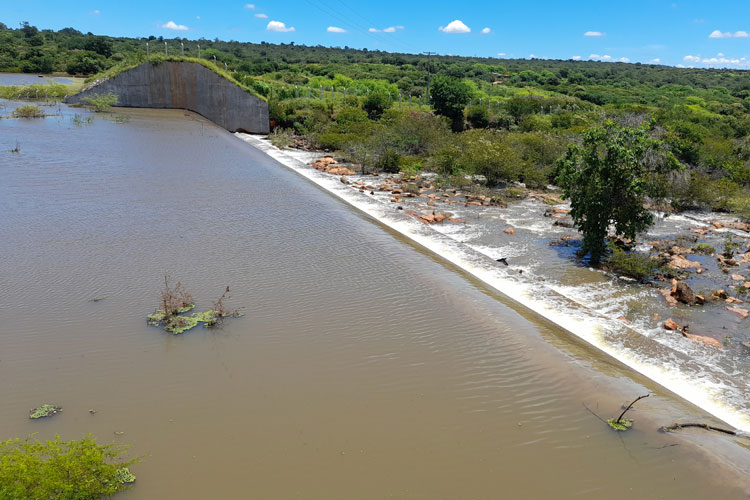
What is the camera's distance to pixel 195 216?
13.5m

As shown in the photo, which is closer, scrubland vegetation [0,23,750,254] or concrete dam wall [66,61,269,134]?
scrubland vegetation [0,23,750,254]

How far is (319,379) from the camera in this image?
6.73 metres

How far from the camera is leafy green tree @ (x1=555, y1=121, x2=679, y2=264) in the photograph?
11156 mm

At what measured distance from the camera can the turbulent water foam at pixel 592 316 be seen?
6.84m

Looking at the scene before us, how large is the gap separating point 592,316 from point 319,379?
498 cm

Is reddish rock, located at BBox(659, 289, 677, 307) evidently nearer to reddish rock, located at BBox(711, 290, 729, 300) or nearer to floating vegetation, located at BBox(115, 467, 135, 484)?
reddish rock, located at BBox(711, 290, 729, 300)

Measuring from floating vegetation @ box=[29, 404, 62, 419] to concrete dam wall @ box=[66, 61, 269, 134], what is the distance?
28.2m

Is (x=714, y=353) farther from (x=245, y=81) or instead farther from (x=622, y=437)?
(x=245, y=81)

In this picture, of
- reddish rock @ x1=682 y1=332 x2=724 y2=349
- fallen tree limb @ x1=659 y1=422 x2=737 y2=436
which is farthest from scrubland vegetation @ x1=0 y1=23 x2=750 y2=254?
fallen tree limb @ x1=659 y1=422 x2=737 y2=436

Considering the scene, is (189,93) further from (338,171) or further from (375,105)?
(338,171)

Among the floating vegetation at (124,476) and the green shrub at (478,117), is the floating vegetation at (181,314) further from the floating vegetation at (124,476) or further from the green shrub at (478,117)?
the green shrub at (478,117)

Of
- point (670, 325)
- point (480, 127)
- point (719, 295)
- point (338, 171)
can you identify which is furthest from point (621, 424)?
point (480, 127)

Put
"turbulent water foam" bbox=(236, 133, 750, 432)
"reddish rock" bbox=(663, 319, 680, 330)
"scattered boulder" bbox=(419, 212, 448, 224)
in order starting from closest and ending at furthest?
"turbulent water foam" bbox=(236, 133, 750, 432) < "reddish rock" bbox=(663, 319, 680, 330) < "scattered boulder" bbox=(419, 212, 448, 224)

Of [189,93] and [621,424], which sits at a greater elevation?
[189,93]
